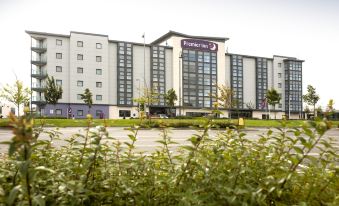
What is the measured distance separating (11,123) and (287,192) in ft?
6.75

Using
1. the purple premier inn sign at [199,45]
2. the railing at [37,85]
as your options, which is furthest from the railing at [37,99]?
the purple premier inn sign at [199,45]

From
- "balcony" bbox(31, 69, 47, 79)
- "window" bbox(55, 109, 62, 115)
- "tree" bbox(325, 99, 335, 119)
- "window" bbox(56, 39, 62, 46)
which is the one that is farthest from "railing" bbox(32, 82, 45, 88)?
"tree" bbox(325, 99, 335, 119)

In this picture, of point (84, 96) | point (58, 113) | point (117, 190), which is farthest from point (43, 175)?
point (58, 113)

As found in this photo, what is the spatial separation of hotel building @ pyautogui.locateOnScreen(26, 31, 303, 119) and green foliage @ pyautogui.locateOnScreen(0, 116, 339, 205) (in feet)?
144

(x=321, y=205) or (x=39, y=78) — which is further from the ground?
(x=39, y=78)

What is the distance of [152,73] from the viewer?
61750mm

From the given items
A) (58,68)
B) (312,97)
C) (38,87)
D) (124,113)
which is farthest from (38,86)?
(312,97)

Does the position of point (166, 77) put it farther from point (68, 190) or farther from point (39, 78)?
point (68, 190)

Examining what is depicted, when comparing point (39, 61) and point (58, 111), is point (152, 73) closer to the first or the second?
point (58, 111)

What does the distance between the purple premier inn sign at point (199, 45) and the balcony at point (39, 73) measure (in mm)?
29429

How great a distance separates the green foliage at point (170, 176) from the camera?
1743 millimetres

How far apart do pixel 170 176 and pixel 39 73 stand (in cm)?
5747

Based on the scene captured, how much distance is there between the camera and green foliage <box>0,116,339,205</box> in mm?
1743

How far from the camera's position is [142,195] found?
2.17 m
